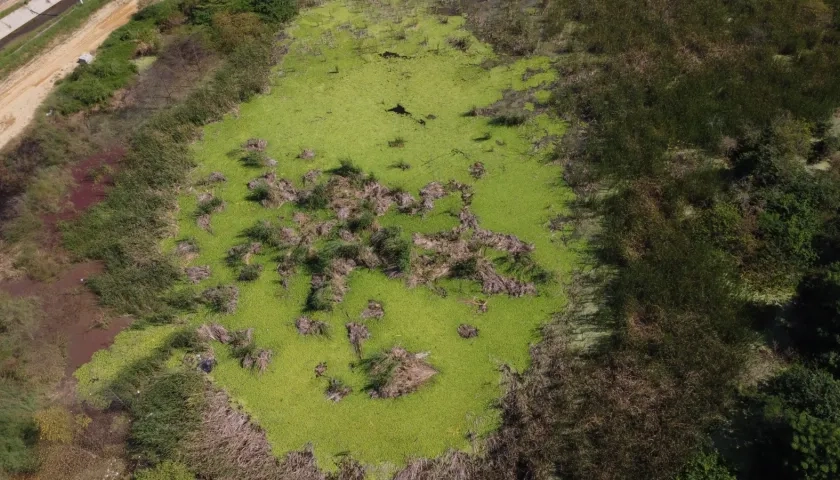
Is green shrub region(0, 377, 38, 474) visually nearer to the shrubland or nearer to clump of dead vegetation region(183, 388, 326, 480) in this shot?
clump of dead vegetation region(183, 388, 326, 480)

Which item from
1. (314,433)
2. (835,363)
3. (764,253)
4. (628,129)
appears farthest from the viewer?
(628,129)

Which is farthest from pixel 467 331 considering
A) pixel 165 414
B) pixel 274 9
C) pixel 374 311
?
pixel 274 9

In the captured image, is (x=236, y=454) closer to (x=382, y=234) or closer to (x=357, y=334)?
(x=357, y=334)

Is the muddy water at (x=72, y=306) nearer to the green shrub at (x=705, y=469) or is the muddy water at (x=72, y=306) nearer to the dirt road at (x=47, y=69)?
the dirt road at (x=47, y=69)

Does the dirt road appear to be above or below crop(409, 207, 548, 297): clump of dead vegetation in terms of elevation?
above

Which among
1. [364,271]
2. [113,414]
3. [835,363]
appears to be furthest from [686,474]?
[113,414]

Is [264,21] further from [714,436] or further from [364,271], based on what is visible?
[714,436]

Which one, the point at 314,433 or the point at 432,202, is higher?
the point at 432,202

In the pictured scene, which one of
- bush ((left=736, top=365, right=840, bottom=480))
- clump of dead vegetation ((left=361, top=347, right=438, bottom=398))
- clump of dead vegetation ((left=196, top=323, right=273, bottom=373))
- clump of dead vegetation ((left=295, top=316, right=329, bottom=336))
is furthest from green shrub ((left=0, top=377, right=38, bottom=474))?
bush ((left=736, top=365, right=840, bottom=480))
